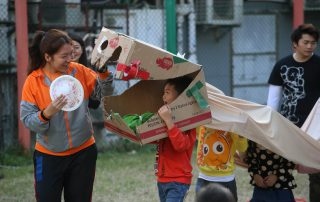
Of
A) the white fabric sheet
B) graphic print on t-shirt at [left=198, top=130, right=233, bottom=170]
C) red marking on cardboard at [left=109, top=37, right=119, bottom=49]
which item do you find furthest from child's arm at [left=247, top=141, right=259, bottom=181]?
red marking on cardboard at [left=109, top=37, right=119, bottom=49]

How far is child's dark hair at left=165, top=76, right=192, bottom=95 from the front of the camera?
4285 millimetres

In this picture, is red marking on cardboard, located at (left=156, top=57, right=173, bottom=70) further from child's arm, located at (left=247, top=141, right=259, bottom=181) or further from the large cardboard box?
child's arm, located at (left=247, top=141, right=259, bottom=181)

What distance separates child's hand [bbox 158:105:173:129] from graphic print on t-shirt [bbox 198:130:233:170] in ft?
2.84

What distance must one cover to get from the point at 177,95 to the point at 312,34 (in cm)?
177

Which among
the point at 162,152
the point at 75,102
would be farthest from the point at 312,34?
the point at 75,102

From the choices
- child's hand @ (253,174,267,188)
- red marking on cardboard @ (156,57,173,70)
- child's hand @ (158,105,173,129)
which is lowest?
child's hand @ (253,174,267,188)

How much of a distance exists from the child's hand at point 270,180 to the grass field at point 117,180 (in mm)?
1638

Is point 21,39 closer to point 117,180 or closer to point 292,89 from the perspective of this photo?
point 117,180

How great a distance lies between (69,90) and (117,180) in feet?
11.8

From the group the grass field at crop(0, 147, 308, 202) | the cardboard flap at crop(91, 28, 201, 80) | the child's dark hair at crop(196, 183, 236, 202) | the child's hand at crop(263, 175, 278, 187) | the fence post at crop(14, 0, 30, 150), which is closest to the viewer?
the child's dark hair at crop(196, 183, 236, 202)

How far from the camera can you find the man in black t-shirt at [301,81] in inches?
215

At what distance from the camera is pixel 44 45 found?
4160mm

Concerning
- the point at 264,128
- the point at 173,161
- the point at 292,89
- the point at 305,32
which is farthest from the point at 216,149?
the point at 305,32

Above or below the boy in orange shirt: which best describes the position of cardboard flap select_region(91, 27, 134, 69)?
above
